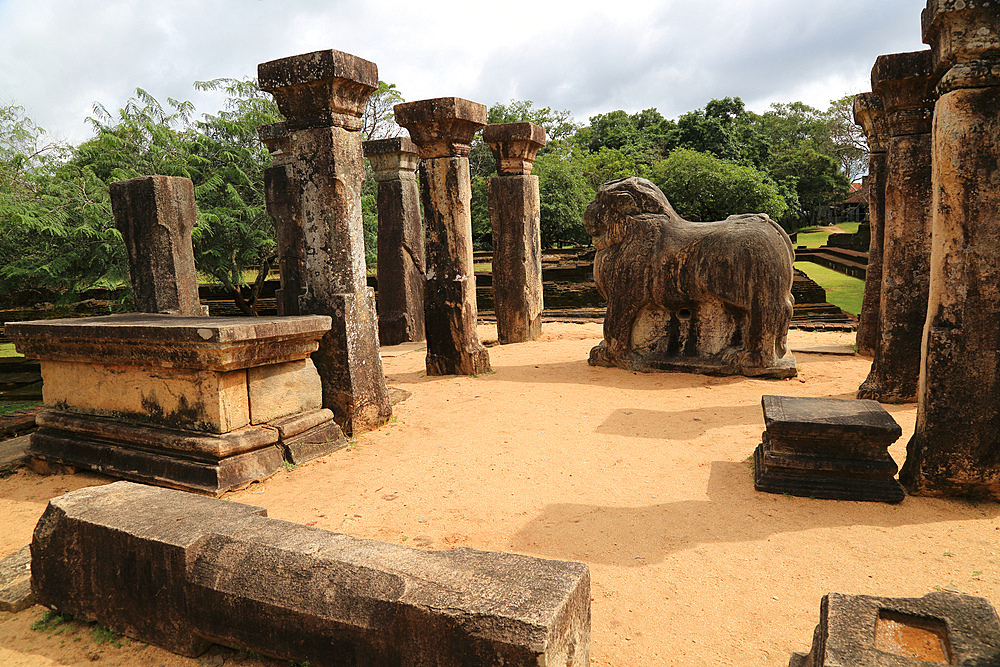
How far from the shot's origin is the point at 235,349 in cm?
403

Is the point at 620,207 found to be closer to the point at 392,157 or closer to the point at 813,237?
the point at 392,157

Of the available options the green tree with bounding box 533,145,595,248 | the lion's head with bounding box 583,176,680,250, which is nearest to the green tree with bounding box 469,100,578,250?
the green tree with bounding box 533,145,595,248

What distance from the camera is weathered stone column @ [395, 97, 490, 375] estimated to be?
23.9ft

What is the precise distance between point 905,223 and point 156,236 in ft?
24.8

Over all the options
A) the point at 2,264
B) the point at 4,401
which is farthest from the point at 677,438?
the point at 2,264

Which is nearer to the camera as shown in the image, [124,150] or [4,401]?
[4,401]

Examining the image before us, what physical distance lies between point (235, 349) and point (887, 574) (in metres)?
3.91

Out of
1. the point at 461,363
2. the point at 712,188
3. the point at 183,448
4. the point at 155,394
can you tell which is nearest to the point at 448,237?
the point at 461,363

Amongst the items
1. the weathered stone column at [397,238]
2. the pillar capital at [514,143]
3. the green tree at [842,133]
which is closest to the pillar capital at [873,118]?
the pillar capital at [514,143]

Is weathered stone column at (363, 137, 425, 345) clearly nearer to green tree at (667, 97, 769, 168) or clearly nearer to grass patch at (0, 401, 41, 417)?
grass patch at (0, 401, 41, 417)

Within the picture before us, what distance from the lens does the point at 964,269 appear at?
3363 mm

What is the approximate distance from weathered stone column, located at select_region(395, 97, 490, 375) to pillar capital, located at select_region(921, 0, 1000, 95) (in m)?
4.91

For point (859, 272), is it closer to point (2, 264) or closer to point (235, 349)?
point (235, 349)

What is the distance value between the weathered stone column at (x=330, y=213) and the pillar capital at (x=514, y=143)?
4508mm
